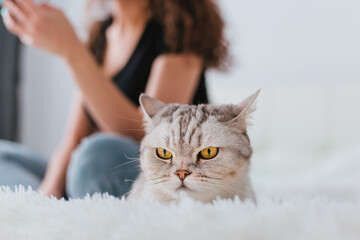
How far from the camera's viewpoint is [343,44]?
2285 millimetres

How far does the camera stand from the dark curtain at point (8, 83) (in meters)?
2.30

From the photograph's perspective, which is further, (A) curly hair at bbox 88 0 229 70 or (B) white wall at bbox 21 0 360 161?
(B) white wall at bbox 21 0 360 161

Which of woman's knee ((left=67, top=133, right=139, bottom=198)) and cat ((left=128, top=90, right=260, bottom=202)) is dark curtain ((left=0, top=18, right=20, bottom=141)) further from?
cat ((left=128, top=90, right=260, bottom=202))

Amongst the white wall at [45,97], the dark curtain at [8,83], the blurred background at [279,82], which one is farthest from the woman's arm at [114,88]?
the white wall at [45,97]

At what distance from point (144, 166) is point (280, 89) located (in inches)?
67.3

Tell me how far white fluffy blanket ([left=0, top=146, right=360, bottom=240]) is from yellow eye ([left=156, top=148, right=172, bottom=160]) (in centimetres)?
5

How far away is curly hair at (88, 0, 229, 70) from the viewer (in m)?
0.80

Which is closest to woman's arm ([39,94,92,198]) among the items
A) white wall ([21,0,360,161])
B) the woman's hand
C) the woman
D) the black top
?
the woman

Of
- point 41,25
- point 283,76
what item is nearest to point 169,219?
point 41,25

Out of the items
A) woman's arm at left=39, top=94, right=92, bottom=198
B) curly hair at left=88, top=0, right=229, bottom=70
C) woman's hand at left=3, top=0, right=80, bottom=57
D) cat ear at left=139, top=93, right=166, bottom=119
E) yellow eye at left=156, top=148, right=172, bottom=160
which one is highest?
curly hair at left=88, top=0, right=229, bottom=70

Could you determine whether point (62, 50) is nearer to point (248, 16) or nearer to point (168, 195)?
point (168, 195)

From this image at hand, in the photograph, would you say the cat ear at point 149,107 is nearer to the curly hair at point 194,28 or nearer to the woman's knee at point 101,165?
the woman's knee at point 101,165

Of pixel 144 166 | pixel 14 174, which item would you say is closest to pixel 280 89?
pixel 14 174

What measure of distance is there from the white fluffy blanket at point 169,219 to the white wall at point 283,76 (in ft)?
5.04
